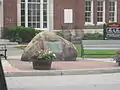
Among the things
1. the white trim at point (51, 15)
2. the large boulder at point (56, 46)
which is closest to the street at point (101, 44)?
the large boulder at point (56, 46)

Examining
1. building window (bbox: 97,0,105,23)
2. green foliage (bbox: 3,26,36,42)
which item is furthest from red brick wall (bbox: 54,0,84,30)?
green foliage (bbox: 3,26,36,42)

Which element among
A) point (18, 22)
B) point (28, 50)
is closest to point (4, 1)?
point (18, 22)

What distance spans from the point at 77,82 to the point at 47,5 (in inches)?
947

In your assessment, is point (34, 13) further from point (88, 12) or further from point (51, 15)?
point (88, 12)

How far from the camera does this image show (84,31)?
1419 inches

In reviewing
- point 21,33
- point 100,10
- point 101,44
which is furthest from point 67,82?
point 100,10

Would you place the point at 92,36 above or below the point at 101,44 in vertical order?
above

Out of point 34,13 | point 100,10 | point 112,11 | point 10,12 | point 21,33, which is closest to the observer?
point 21,33

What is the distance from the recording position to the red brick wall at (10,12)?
33844 mm

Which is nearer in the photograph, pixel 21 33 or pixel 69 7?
pixel 21 33

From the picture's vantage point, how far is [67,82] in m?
12.2

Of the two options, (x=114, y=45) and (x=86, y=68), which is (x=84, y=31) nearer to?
(x=114, y=45)

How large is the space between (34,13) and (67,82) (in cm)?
2380

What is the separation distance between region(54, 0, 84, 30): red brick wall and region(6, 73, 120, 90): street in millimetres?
21540
